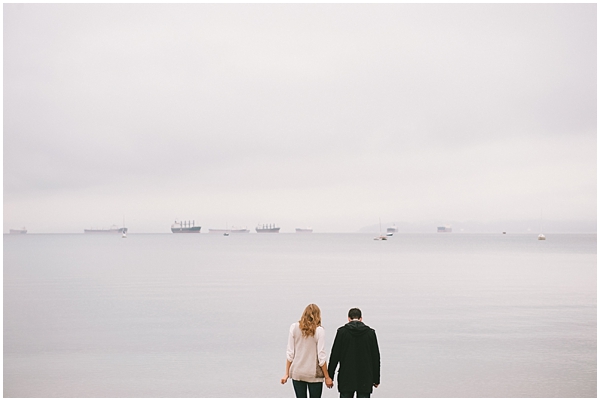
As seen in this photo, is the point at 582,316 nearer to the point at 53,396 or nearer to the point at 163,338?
the point at 163,338

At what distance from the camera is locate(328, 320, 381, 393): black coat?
4875 mm

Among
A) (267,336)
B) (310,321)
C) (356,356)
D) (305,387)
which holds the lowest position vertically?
(267,336)

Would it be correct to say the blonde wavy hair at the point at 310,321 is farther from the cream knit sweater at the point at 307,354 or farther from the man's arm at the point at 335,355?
the man's arm at the point at 335,355

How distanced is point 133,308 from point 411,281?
45.4 feet

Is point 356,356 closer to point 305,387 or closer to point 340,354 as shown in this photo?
point 340,354

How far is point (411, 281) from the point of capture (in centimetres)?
2762

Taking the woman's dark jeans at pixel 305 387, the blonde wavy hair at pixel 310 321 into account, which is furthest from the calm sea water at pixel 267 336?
the blonde wavy hair at pixel 310 321

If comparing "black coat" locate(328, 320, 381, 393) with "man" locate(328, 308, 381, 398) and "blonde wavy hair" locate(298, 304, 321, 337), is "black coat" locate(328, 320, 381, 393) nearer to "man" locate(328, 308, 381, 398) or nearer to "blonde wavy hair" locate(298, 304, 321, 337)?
"man" locate(328, 308, 381, 398)

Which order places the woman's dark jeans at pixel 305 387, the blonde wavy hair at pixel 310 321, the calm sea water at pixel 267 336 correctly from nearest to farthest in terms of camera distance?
the blonde wavy hair at pixel 310 321 < the woman's dark jeans at pixel 305 387 < the calm sea water at pixel 267 336

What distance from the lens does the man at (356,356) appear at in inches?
192

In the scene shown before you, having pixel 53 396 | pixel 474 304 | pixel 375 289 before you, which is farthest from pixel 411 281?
pixel 53 396

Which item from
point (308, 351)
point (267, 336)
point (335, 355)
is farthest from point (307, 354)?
point (267, 336)

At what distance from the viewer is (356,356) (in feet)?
16.1

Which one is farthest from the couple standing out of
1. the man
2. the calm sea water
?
the calm sea water
